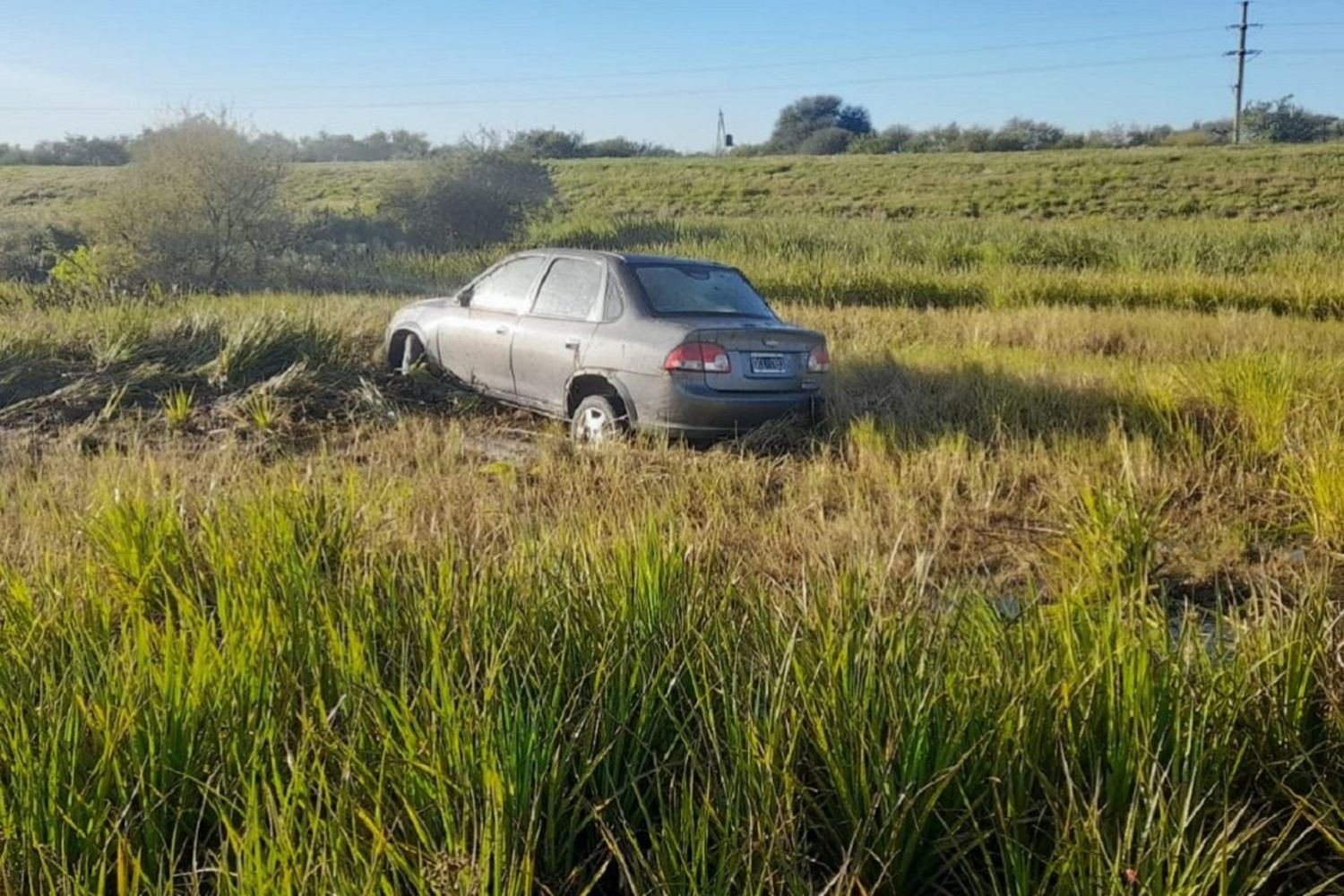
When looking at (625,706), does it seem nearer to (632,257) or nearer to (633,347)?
(633,347)

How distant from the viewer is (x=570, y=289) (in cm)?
898

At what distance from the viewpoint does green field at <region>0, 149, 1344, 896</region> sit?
2414 mm

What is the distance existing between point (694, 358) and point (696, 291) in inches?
40.8

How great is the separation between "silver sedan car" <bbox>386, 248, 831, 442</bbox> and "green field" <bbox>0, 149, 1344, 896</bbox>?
361 millimetres

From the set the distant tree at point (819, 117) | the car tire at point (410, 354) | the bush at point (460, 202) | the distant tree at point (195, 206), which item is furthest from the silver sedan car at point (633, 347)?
the distant tree at point (819, 117)

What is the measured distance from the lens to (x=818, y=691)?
112 inches

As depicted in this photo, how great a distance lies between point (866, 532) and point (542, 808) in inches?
127

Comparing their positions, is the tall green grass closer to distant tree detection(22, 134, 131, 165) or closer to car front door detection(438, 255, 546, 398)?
car front door detection(438, 255, 546, 398)

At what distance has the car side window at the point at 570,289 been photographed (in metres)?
8.76

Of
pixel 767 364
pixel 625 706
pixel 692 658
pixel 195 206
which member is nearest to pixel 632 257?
pixel 767 364

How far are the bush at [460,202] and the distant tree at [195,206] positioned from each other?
9.15m

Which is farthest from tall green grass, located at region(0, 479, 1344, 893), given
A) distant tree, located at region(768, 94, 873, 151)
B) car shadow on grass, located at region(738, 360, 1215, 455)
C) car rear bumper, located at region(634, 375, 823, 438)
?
distant tree, located at region(768, 94, 873, 151)

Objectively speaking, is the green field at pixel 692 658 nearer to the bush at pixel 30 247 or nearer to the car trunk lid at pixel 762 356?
the car trunk lid at pixel 762 356

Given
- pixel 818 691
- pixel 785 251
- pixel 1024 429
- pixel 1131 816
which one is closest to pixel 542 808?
pixel 818 691
